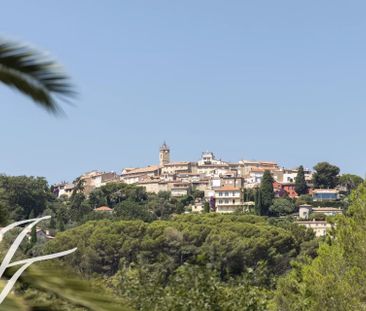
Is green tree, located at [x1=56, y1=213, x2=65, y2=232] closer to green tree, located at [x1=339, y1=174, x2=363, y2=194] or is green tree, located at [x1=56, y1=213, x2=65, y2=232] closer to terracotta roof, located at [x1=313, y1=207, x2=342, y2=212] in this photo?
terracotta roof, located at [x1=313, y1=207, x2=342, y2=212]

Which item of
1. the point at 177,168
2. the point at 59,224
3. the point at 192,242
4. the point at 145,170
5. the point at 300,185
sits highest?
the point at 177,168

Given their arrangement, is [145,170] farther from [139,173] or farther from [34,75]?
[34,75]

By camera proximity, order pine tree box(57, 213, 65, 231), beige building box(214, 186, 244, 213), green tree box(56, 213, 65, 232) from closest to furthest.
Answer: green tree box(56, 213, 65, 232), pine tree box(57, 213, 65, 231), beige building box(214, 186, 244, 213)

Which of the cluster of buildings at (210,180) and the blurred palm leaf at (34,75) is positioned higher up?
the cluster of buildings at (210,180)

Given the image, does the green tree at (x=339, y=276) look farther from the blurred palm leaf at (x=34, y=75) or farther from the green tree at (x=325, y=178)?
the green tree at (x=325, y=178)

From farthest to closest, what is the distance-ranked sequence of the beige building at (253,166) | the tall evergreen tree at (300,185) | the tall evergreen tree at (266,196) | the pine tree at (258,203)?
the beige building at (253,166), the tall evergreen tree at (300,185), the tall evergreen tree at (266,196), the pine tree at (258,203)

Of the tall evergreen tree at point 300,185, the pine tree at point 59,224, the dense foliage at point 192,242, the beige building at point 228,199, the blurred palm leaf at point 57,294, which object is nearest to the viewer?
the blurred palm leaf at point 57,294

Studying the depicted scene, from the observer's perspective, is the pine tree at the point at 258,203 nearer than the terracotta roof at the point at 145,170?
Yes

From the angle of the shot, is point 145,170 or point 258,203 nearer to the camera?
point 258,203

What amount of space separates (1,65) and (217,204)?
93.3 m

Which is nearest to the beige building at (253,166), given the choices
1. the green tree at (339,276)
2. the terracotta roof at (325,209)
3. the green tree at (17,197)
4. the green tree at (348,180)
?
the green tree at (348,180)

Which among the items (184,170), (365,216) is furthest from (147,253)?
(184,170)

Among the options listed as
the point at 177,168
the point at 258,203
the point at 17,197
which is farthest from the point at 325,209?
the point at 17,197

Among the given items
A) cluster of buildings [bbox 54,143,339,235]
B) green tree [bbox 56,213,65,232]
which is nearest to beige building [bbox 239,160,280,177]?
cluster of buildings [bbox 54,143,339,235]
